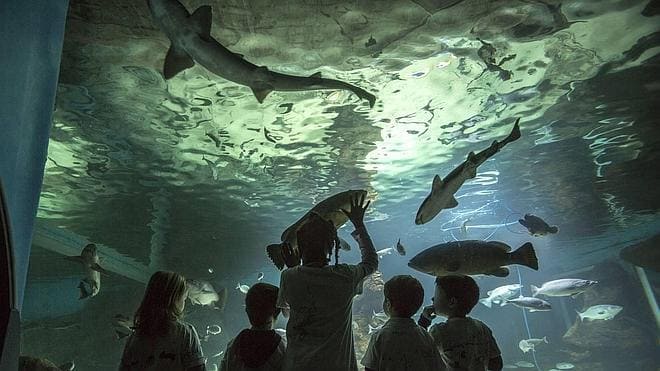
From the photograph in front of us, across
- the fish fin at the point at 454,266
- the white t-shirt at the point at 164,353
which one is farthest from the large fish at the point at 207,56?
the white t-shirt at the point at 164,353

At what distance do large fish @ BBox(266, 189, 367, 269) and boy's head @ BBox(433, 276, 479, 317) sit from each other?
121cm

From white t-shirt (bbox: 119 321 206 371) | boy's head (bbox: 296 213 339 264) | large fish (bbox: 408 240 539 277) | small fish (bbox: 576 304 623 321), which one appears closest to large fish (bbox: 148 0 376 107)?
boy's head (bbox: 296 213 339 264)

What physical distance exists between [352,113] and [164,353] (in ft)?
29.0

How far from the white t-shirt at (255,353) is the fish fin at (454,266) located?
2226mm

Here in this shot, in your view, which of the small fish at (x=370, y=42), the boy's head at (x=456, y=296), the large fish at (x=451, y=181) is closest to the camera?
the boy's head at (x=456, y=296)

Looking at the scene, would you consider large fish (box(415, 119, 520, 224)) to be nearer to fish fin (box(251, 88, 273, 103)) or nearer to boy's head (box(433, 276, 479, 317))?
boy's head (box(433, 276, 479, 317))

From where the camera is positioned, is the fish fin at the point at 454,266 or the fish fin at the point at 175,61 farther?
the fish fin at the point at 175,61

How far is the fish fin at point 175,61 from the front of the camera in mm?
5207

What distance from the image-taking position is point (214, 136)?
12695 millimetres

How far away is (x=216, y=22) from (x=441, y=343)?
259 inches

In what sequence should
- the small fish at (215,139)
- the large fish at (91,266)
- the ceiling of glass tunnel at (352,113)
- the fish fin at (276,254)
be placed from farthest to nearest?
the small fish at (215,139) < the large fish at (91,266) < the ceiling of glass tunnel at (352,113) < the fish fin at (276,254)

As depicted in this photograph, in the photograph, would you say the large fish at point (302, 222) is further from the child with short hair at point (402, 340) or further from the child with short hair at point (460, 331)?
the child with short hair at point (460, 331)

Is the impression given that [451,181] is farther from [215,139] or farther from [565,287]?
[565,287]

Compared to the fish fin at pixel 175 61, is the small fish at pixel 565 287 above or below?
below
